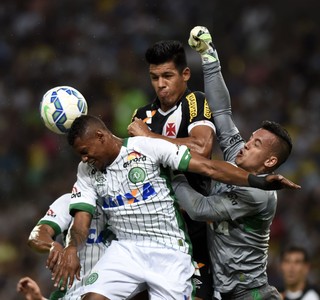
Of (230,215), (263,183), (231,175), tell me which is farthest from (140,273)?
(263,183)

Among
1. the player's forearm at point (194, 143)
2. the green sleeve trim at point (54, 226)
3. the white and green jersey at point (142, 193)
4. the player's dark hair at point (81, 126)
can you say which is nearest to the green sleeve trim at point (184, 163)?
the white and green jersey at point (142, 193)

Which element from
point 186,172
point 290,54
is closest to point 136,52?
point 290,54

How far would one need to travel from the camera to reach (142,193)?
5.68 metres

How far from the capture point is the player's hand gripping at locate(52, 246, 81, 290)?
5.38m

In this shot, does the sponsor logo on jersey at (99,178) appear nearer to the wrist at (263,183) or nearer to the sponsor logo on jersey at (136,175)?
the sponsor logo on jersey at (136,175)

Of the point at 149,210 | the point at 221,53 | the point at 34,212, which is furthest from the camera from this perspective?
the point at 221,53

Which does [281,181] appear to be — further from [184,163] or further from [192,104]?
[192,104]

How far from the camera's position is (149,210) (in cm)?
568

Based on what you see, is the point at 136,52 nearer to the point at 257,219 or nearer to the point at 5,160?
the point at 5,160

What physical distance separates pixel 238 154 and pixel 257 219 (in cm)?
43

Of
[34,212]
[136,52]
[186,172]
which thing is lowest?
[34,212]

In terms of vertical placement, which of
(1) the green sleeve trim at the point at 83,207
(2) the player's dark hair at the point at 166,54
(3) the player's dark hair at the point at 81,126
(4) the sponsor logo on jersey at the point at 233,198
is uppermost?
(2) the player's dark hair at the point at 166,54

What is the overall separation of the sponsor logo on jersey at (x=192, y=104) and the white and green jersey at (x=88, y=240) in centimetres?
84

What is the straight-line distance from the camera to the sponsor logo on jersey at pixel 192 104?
6.05m
